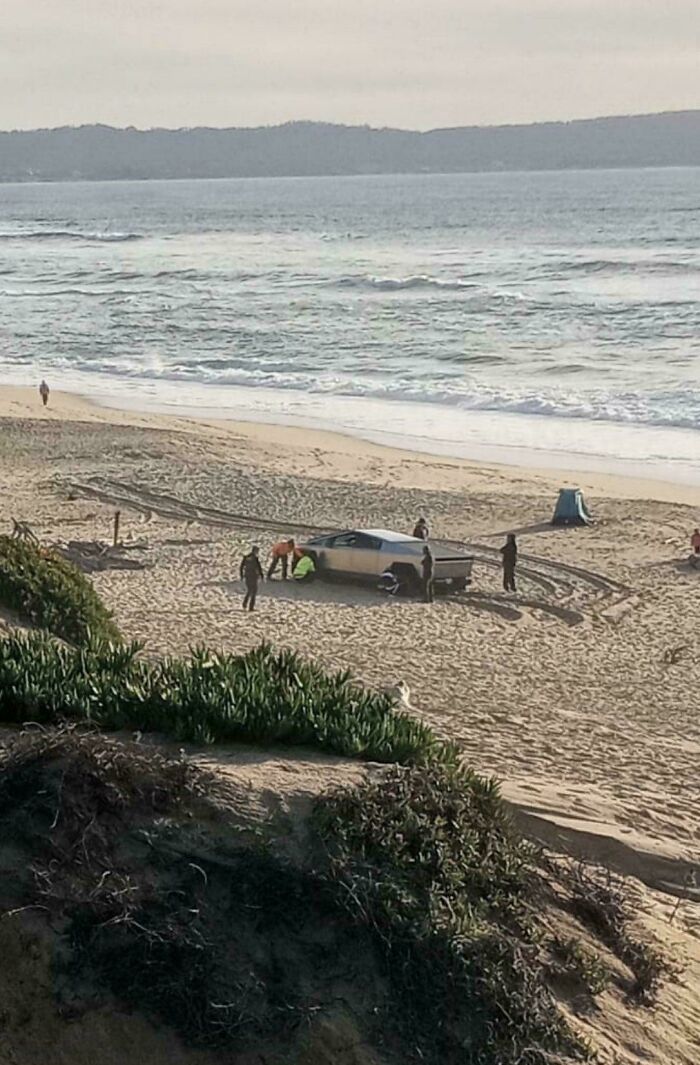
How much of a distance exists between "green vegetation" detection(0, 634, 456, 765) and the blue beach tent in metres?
18.5

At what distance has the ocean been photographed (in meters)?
40.2

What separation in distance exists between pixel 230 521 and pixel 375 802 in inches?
814

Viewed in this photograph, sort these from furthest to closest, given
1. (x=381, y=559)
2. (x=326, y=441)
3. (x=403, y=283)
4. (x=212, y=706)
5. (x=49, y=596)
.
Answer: (x=403, y=283), (x=326, y=441), (x=381, y=559), (x=49, y=596), (x=212, y=706)

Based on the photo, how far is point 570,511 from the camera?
2677 cm

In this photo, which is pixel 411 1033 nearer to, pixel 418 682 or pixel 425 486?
pixel 418 682

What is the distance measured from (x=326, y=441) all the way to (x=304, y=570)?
1432 cm

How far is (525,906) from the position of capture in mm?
6977

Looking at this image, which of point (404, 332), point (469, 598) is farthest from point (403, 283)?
point (469, 598)

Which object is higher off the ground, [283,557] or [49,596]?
[49,596]

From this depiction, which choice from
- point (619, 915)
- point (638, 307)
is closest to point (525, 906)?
point (619, 915)

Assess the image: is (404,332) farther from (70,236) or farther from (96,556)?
(70,236)

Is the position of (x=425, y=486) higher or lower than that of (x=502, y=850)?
lower

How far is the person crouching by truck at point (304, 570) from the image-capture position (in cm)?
2286

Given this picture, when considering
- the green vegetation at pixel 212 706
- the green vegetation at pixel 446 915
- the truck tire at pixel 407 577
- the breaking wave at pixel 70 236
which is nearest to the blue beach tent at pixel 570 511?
the truck tire at pixel 407 577
